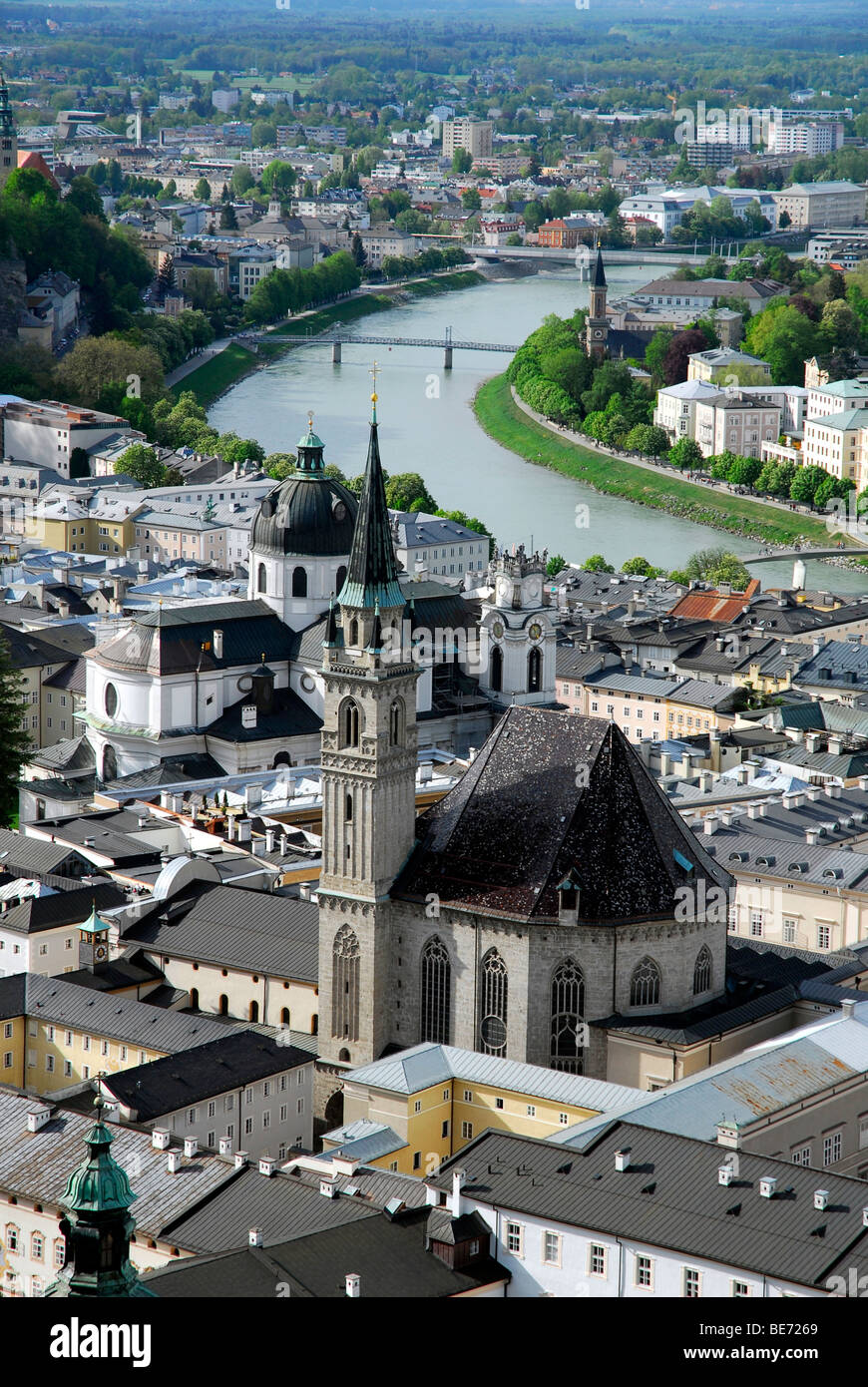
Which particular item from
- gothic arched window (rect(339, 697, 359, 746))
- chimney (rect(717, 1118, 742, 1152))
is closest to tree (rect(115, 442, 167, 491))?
gothic arched window (rect(339, 697, 359, 746))

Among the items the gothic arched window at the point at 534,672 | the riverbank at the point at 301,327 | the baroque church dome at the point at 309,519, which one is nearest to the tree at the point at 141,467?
the riverbank at the point at 301,327

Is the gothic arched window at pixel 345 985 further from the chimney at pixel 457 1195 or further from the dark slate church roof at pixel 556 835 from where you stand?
the chimney at pixel 457 1195

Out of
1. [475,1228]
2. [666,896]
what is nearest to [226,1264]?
[475,1228]

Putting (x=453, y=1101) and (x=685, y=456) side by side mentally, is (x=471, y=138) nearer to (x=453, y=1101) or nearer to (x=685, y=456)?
(x=685, y=456)

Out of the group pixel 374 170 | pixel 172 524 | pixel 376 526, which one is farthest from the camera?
pixel 374 170

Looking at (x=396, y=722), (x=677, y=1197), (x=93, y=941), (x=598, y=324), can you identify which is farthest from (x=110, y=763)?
(x=598, y=324)
